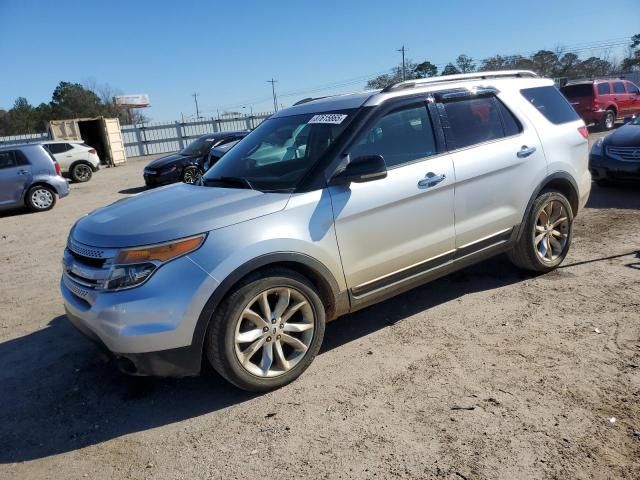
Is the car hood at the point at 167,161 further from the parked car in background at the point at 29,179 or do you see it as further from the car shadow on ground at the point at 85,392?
the car shadow on ground at the point at 85,392

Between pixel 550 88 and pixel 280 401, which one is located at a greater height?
pixel 550 88

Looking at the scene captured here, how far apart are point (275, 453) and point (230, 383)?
0.84 meters

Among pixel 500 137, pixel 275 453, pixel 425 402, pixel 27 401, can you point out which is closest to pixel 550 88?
pixel 500 137

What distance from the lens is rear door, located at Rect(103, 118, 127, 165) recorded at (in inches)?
1057

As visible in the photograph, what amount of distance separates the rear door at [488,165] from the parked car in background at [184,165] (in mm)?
10327

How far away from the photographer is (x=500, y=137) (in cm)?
441

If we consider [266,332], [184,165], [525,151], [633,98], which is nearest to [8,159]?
[184,165]

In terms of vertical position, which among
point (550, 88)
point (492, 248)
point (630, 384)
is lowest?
point (630, 384)

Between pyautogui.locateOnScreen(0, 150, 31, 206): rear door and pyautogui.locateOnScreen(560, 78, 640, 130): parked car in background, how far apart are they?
1865 cm

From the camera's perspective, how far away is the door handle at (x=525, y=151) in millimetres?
4445

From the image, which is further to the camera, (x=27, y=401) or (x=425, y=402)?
(x=27, y=401)

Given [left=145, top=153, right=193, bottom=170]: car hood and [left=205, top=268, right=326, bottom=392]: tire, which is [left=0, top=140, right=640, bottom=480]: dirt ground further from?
[left=145, top=153, right=193, bottom=170]: car hood

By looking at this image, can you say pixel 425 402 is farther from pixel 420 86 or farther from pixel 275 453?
pixel 420 86

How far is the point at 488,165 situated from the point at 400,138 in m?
0.88
